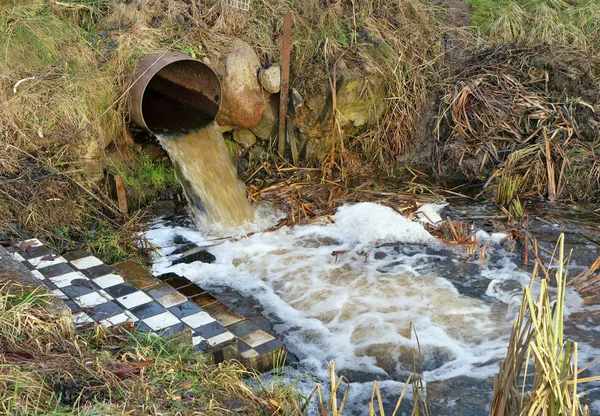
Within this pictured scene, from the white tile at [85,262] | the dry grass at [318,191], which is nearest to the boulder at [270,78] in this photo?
the dry grass at [318,191]

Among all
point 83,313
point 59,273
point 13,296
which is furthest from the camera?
point 59,273

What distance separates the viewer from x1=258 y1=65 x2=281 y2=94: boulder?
699 cm

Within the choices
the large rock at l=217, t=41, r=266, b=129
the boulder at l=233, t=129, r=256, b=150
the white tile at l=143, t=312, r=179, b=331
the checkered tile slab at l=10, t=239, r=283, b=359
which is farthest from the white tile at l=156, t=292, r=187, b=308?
the boulder at l=233, t=129, r=256, b=150

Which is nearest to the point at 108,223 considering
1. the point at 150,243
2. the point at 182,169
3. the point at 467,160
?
the point at 150,243

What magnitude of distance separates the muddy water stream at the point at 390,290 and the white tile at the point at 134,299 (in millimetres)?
938

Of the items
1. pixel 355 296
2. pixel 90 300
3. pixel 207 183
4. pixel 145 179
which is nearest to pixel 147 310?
pixel 90 300

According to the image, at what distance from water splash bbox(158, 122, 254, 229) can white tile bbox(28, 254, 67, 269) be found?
1853mm

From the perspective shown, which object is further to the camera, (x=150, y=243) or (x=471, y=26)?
(x=471, y=26)

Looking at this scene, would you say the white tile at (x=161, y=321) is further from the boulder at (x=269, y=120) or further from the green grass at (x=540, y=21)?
the green grass at (x=540, y=21)

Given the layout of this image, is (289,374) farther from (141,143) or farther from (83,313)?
(141,143)

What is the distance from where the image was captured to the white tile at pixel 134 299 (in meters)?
4.11

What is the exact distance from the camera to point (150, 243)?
5648mm

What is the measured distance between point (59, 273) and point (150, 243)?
1.31 meters

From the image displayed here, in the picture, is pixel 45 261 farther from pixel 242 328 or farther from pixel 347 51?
pixel 347 51
